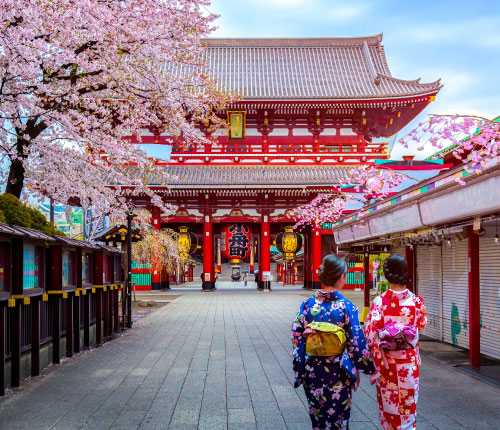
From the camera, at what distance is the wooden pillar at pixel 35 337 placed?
7871 mm

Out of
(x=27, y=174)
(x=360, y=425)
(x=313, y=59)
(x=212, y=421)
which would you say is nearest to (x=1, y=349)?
(x=212, y=421)

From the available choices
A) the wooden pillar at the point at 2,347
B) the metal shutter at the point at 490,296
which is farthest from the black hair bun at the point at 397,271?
the metal shutter at the point at 490,296

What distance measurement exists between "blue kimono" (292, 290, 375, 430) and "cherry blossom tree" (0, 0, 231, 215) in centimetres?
707

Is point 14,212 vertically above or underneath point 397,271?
above

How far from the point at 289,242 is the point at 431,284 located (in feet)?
60.8

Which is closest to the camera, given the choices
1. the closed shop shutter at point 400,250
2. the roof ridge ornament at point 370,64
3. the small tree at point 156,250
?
the closed shop shutter at point 400,250

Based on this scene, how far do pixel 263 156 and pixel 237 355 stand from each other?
20.9 m

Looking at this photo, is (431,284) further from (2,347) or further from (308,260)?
(308,260)

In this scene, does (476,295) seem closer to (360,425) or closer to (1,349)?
(360,425)

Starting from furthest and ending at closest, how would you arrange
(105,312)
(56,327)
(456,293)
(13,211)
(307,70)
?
(307,70) < (105,312) < (456,293) < (13,211) < (56,327)

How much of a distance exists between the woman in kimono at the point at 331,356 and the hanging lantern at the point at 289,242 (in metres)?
25.9

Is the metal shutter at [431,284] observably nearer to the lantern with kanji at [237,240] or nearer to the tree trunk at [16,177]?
the tree trunk at [16,177]

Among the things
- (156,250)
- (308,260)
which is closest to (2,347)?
(156,250)

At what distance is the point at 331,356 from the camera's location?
4.17 m
